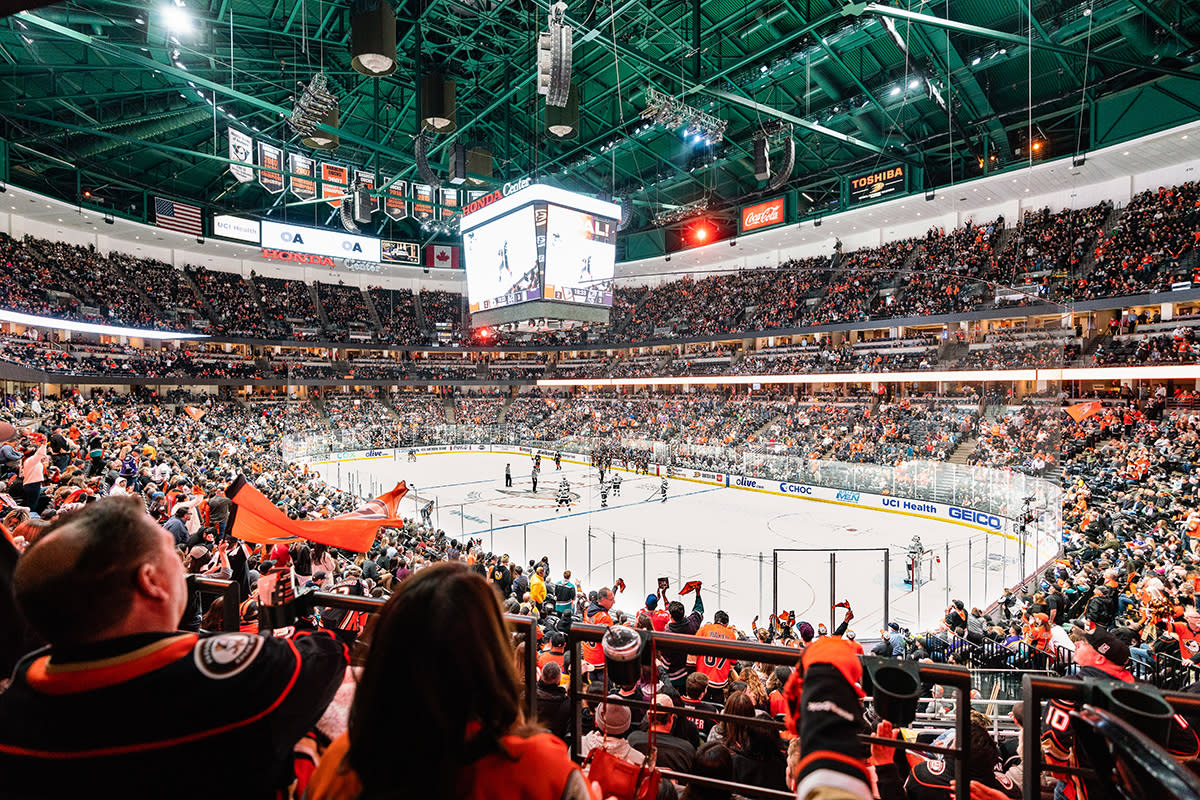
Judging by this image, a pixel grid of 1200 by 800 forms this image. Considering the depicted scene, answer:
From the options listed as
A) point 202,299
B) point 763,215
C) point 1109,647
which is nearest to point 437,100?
point 1109,647

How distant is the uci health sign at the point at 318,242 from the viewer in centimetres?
3644

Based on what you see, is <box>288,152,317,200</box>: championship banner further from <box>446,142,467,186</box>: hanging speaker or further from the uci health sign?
the uci health sign

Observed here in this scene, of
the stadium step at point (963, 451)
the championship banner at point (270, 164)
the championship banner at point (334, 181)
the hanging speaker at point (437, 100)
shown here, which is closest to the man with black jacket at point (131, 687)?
→ the hanging speaker at point (437, 100)

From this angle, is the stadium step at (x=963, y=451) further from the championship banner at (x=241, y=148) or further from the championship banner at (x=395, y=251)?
the championship banner at (x=395, y=251)

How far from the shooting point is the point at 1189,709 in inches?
47.0

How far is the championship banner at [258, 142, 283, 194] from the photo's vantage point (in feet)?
67.7

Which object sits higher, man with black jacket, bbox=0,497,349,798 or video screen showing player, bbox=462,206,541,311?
video screen showing player, bbox=462,206,541,311

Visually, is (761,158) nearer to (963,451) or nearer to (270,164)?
(963,451)

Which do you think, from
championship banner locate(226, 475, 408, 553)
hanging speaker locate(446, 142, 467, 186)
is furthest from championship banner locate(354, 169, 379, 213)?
championship banner locate(226, 475, 408, 553)

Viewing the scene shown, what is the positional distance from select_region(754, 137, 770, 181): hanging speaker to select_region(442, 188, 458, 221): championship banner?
1496cm

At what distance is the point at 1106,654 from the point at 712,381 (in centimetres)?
3616

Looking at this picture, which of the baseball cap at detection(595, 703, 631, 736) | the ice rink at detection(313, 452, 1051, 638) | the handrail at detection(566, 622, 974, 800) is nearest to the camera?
the handrail at detection(566, 622, 974, 800)

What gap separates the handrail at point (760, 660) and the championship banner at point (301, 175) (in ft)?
82.0

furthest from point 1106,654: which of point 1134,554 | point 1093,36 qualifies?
point 1093,36
